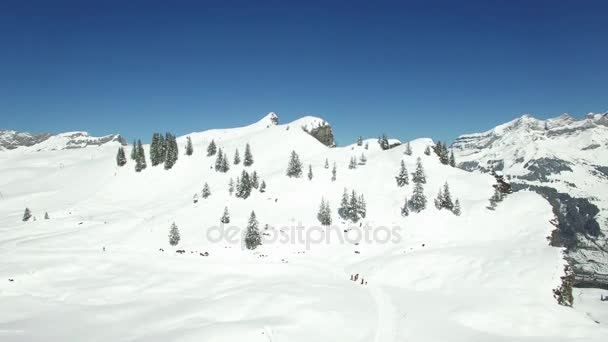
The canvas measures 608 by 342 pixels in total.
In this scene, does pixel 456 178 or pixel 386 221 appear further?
pixel 456 178

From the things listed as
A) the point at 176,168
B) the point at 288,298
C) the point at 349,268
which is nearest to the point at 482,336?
the point at 288,298

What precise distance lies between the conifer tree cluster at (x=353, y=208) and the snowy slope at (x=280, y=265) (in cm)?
203

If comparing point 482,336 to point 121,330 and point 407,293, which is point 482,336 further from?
point 121,330

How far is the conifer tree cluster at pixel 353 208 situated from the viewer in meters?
77.1

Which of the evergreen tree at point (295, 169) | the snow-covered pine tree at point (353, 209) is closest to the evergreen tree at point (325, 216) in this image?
the snow-covered pine tree at point (353, 209)

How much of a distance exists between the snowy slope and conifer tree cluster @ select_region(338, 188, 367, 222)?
6.65 ft

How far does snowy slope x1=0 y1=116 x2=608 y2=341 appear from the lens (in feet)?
88.6

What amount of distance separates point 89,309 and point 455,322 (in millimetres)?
30374

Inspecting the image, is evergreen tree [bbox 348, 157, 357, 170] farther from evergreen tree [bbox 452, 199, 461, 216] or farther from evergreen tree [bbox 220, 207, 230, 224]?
evergreen tree [bbox 220, 207, 230, 224]

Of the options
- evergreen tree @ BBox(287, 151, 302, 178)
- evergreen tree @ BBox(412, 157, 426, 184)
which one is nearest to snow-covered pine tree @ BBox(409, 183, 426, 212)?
evergreen tree @ BBox(412, 157, 426, 184)

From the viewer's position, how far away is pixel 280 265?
52.2m

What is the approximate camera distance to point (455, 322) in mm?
30656

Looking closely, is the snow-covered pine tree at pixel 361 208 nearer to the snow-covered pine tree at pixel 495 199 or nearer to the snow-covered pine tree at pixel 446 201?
the snow-covered pine tree at pixel 446 201

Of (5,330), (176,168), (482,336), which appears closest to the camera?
(5,330)
